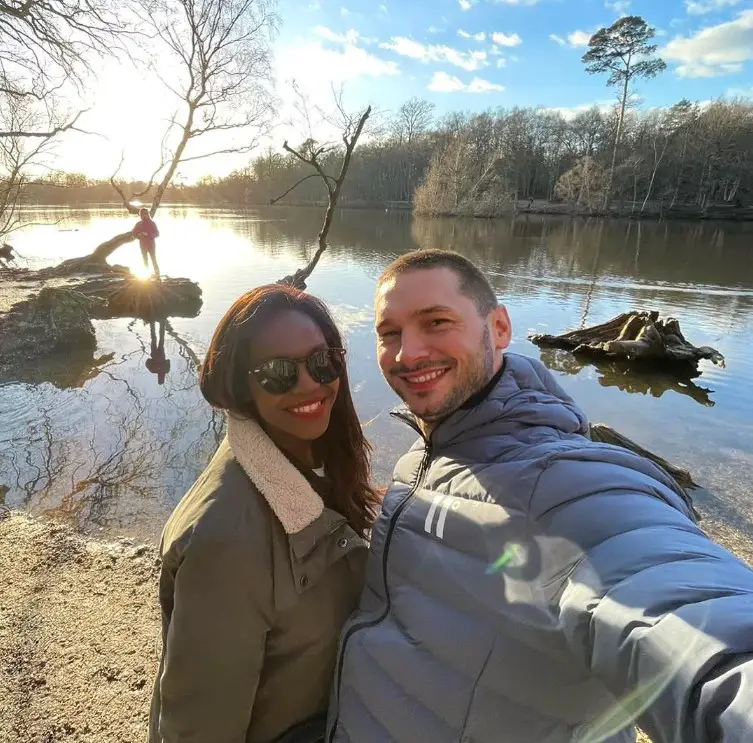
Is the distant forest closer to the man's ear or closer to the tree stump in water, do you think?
the tree stump in water

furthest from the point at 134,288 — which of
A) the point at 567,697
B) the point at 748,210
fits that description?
the point at 748,210

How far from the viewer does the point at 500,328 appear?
1.90 meters

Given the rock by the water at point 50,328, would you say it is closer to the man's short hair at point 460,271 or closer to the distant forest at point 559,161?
the man's short hair at point 460,271

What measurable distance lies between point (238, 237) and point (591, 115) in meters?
56.2

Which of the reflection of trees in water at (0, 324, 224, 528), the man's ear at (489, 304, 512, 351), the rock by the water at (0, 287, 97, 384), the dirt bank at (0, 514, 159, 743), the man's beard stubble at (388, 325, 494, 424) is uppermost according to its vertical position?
the man's ear at (489, 304, 512, 351)

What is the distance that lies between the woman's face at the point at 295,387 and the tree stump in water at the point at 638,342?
10.9 meters

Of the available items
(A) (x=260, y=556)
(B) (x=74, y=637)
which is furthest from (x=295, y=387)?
(B) (x=74, y=637)

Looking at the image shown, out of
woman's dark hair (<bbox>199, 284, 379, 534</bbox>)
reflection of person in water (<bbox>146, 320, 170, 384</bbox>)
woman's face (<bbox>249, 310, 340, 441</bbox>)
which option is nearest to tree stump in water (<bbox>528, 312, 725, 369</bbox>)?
reflection of person in water (<bbox>146, 320, 170, 384</bbox>)

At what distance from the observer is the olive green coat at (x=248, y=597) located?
1.15m

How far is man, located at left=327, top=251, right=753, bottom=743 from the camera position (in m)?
0.85

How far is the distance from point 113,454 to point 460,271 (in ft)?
19.9

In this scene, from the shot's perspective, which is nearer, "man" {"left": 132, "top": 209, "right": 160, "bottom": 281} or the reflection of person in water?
the reflection of person in water

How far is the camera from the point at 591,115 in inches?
2479

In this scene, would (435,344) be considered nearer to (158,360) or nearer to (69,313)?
(158,360)
